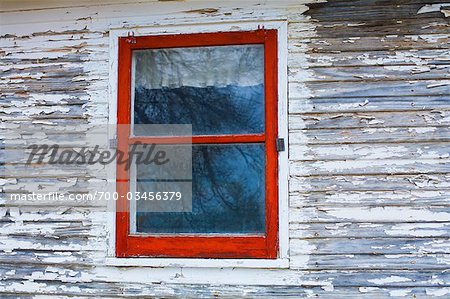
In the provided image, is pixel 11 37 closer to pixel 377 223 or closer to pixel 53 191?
pixel 53 191

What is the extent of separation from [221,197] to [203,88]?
0.66m

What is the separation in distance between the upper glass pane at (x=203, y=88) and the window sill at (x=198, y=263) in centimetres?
74

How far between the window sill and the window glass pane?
6.7 inches

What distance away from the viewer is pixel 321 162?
11.0 feet

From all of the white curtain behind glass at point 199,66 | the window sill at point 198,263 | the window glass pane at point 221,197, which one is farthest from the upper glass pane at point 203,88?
the window sill at point 198,263

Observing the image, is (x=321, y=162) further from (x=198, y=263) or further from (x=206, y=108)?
(x=198, y=263)

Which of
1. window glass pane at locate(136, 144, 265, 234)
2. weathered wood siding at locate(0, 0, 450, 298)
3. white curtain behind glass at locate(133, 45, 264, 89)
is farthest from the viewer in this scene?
white curtain behind glass at locate(133, 45, 264, 89)

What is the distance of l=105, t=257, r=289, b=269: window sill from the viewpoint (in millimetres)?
3297

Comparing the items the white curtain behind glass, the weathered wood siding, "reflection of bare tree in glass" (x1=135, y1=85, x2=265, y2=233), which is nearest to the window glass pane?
"reflection of bare tree in glass" (x1=135, y1=85, x2=265, y2=233)

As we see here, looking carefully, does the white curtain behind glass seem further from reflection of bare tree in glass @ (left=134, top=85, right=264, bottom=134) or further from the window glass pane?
the window glass pane

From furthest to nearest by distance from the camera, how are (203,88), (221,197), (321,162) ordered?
(203,88) → (221,197) → (321,162)

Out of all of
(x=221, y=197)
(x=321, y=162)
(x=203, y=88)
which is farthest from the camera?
(x=203, y=88)

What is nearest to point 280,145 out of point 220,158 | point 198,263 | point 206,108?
point 220,158

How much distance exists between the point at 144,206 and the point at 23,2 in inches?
59.4
